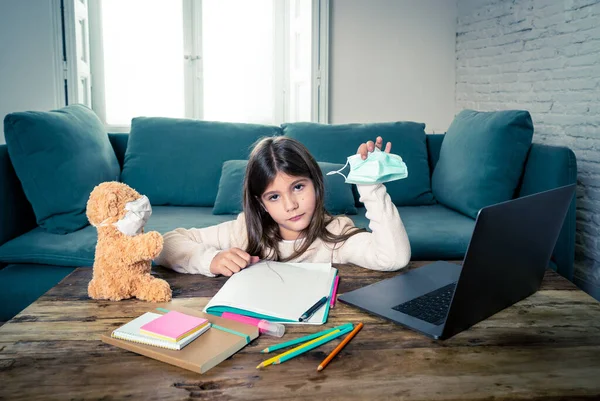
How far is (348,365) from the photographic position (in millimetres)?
786

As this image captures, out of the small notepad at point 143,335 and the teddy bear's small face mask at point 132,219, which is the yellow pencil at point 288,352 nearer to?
the small notepad at point 143,335

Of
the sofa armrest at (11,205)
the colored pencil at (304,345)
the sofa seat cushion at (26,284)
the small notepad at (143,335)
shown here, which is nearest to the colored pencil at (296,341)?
the colored pencil at (304,345)

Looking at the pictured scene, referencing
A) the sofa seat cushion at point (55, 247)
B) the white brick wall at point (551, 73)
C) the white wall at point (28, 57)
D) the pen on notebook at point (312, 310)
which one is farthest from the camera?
the white wall at point (28, 57)

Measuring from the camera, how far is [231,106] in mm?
3754

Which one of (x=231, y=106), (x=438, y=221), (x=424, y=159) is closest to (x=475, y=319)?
(x=438, y=221)

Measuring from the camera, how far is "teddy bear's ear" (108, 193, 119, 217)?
1.03 m

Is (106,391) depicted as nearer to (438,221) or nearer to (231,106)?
(438,221)

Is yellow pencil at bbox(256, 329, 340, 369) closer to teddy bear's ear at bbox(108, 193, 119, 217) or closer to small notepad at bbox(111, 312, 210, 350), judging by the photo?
small notepad at bbox(111, 312, 210, 350)

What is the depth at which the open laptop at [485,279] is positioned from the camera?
0.81 metres

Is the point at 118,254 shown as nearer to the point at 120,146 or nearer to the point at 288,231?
the point at 288,231

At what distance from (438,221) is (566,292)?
1261mm

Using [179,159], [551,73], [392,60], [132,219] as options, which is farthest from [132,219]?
[392,60]

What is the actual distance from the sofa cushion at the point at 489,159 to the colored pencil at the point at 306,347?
1.60 metres

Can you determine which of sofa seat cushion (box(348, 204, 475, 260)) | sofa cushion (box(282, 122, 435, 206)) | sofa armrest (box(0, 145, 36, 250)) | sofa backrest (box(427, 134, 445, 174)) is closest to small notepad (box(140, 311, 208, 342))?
sofa seat cushion (box(348, 204, 475, 260))
